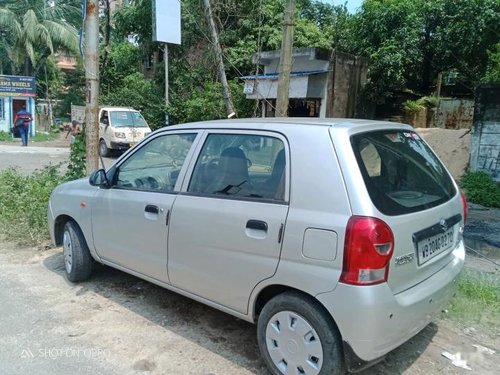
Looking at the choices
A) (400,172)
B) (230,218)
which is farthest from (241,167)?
(400,172)

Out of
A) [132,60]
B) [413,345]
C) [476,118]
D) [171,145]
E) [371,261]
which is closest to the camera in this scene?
[371,261]

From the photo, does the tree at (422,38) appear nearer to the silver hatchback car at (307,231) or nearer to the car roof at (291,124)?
the car roof at (291,124)

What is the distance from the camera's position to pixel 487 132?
9570 millimetres

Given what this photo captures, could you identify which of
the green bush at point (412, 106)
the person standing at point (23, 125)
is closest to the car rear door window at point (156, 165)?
the green bush at point (412, 106)

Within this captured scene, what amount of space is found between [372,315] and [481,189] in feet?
24.9

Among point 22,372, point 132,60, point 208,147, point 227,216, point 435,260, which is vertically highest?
point 132,60

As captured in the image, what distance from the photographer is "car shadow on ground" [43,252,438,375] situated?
329 cm

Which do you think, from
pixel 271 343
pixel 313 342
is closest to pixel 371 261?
pixel 313 342

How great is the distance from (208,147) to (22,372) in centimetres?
204

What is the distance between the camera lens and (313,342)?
2736mm

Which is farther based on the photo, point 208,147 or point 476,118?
point 476,118

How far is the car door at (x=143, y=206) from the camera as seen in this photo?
3617 millimetres

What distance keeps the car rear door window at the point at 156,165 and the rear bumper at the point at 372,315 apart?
166 centimetres

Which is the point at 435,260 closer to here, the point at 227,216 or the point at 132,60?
the point at 227,216
